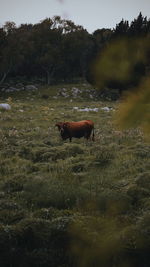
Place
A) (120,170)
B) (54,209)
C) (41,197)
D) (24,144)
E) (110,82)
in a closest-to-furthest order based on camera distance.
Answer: (110,82) < (54,209) < (41,197) < (120,170) < (24,144)

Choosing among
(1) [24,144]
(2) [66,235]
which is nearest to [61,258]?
(2) [66,235]

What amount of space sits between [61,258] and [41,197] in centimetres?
302

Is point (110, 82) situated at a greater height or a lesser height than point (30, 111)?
greater

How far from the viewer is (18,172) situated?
506 inches

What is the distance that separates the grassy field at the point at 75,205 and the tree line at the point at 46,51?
157 feet

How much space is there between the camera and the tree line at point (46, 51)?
2473 inches

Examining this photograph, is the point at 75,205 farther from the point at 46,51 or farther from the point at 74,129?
the point at 46,51

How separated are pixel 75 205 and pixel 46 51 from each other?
2543 inches

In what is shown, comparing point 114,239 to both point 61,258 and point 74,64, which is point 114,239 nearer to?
point 61,258

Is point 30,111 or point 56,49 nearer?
point 30,111

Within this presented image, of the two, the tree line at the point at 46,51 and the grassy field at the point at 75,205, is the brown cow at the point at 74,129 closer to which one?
the grassy field at the point at 75,205

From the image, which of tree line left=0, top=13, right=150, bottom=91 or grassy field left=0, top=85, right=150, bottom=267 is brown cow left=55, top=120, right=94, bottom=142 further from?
tree line left=0, top=13, right=150, bottom=91

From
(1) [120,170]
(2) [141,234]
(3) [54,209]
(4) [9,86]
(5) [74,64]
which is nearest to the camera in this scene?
(2) [141,234]

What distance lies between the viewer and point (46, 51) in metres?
71.1
